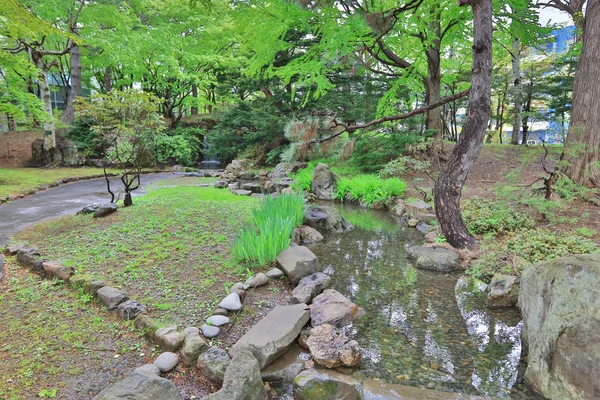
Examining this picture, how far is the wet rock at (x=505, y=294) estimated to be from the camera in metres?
3.21

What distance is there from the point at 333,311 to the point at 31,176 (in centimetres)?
1109

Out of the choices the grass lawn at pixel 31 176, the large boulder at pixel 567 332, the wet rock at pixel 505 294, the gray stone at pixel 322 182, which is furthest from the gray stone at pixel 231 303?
the grass lawn at pixel 31 176

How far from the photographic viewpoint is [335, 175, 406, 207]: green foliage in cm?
840

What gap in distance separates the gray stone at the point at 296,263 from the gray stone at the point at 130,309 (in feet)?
5.04

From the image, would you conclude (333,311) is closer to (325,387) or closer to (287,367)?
(287,367)

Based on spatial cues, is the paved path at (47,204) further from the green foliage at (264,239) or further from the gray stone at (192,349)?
the gray stone at (192,349)

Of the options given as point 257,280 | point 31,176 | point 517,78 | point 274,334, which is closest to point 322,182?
point 257,280

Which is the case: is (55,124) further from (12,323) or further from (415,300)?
(415,300)

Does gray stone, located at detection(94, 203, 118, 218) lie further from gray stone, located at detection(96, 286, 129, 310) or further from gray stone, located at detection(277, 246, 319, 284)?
gray stone, located at detection(277, 246, 319, 284)

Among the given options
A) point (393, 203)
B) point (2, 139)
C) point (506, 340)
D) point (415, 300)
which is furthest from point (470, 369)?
point (2, 139)

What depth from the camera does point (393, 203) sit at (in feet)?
27.0

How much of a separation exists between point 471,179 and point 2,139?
60.3 ft

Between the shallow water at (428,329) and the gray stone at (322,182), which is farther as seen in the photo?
the gray stone at (322,182)

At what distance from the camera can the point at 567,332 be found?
192cm
